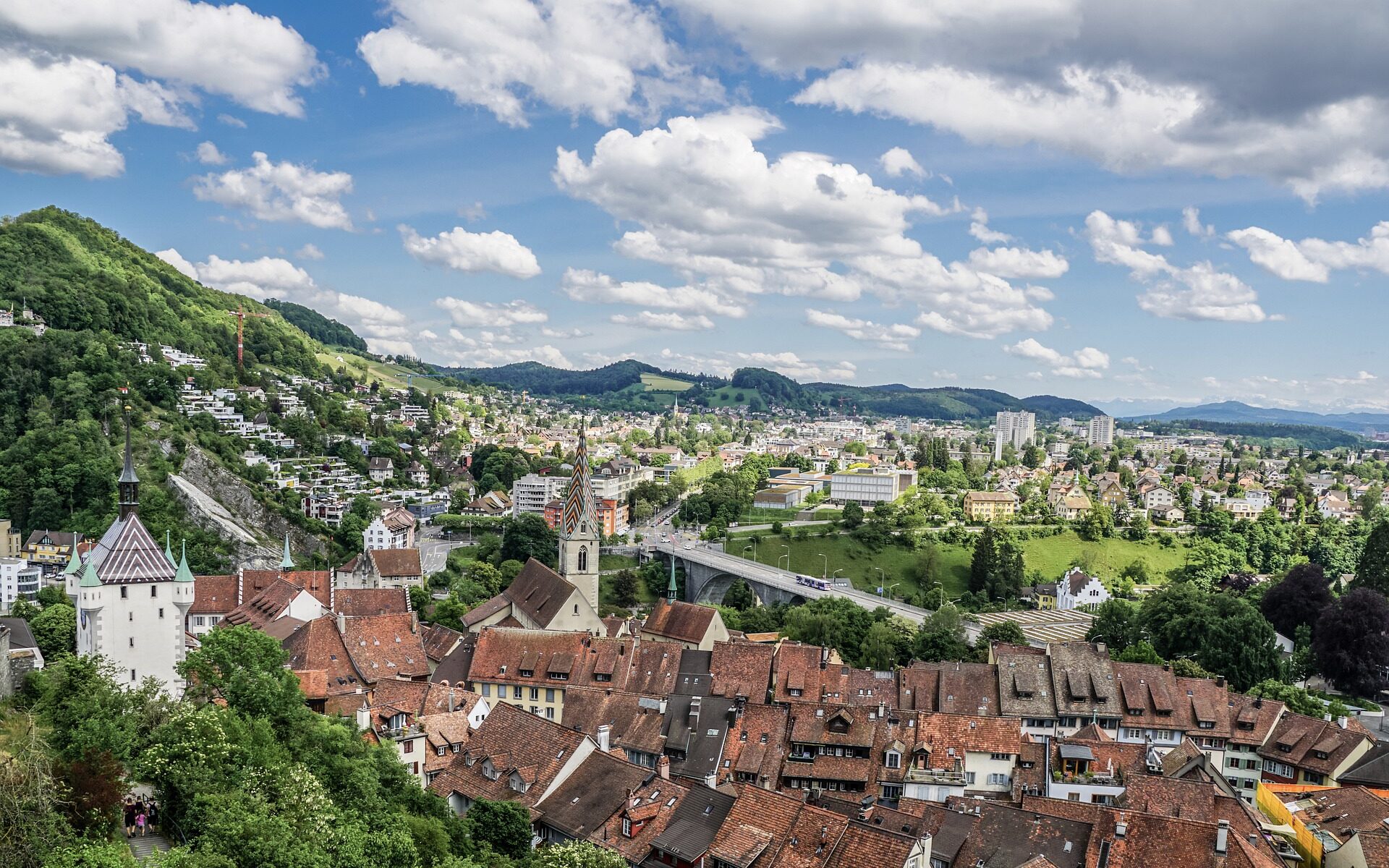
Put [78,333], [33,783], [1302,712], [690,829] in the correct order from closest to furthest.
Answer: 1. [33,783]
2. [690,829]
3. [1302,712]
4. [78,333]

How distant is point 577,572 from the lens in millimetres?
86125

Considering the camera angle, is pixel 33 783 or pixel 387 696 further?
pixel 387 696

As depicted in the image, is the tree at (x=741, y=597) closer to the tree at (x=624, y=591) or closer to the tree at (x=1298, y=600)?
the tree at (x=624, y=591)

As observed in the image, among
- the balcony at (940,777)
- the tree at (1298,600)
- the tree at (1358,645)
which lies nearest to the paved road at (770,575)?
the tree at (1298,600)

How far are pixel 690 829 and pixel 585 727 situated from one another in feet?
51.6

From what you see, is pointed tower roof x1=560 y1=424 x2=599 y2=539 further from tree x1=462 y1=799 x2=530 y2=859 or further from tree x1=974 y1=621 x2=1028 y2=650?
tree x1=462 y1=799 x2=530 y2=859

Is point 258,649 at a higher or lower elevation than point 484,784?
higher

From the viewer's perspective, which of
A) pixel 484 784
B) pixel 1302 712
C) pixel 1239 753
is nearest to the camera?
pixel 484 784

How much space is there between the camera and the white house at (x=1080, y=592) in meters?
119

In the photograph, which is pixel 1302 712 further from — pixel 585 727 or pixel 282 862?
pixel 282 862

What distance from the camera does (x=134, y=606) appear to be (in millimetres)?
44438

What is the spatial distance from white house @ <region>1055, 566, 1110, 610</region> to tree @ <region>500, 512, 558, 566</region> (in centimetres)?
5988

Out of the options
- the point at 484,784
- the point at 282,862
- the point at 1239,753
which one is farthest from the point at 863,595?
the point at 282,862

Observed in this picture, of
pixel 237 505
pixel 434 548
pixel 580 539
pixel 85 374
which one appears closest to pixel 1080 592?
pixel 580 539
